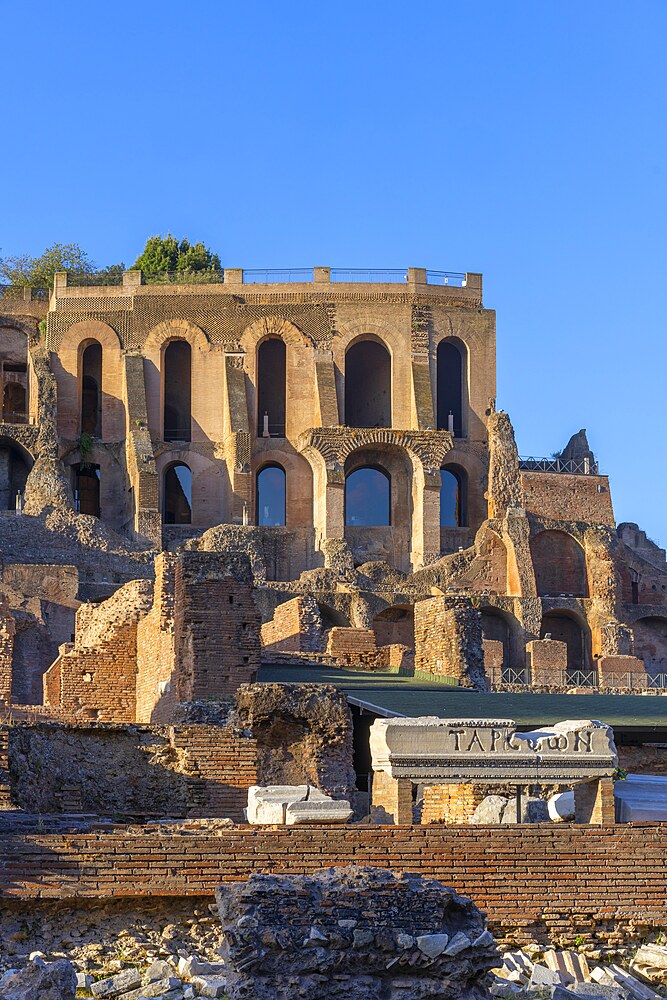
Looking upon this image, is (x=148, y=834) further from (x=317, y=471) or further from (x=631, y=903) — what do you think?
(x=317, y=471)

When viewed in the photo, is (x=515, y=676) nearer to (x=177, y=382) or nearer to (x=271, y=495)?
(x=271, y=495)

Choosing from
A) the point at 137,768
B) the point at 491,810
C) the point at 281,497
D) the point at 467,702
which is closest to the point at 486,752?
the point at 491,810

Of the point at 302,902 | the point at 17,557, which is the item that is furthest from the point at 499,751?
the point at 17,557

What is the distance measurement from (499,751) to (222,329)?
151 ft

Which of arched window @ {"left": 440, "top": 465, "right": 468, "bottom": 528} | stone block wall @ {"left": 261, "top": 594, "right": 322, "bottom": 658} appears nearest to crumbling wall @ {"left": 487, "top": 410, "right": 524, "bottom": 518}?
arched window @ {"left": 440, "top": 465, "right": 468, "bottom": 528}

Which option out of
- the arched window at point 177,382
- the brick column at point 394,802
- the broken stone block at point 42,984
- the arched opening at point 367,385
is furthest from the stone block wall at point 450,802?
the arched window at point 177,382

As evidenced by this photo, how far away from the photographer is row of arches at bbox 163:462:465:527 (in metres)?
59.8

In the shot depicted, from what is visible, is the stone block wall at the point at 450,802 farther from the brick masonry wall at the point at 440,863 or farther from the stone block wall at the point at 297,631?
the stone block wall at the point at 297,631

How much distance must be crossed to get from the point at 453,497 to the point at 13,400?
15.1 meters

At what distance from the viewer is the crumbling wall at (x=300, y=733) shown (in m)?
19.0

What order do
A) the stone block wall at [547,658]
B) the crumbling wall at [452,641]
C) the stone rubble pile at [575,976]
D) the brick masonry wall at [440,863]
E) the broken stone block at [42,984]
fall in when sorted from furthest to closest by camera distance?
the stone block wall at [547,658], the crumbling wall at [452,641], the brick masonry wall at [440,863], the stone rubble pile at [575,976], the broken stone block at [42,984]

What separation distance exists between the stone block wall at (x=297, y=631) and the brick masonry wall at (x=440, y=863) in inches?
538

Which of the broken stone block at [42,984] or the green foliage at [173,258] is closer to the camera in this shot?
the broken stone block at [42,984]

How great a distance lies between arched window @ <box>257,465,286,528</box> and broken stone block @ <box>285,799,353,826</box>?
44.1 metres
